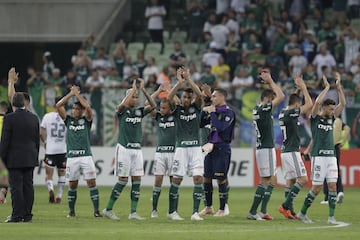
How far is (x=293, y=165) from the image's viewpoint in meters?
26.5

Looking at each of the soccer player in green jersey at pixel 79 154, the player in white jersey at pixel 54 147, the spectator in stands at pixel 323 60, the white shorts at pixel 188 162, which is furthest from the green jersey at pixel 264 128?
the spectator in stands at pixel 323 60

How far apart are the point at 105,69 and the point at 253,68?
16.5 ft

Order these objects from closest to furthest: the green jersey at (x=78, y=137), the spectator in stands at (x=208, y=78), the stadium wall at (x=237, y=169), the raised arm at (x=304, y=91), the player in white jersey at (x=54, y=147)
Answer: the raised arm at (x=304, y=91) → the green jersey at (x=78, y=137) → the player in white jersey at (x=54, y=147) → the stadium wall at (x=237, y=169) → the spectator in stands at (x=208, y=78)

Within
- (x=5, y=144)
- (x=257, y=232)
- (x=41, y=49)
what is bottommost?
(x=257, y=232)

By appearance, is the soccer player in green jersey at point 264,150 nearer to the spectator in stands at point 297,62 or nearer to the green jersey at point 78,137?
the green jersey at point 78,137

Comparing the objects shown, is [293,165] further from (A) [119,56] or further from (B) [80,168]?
(A) [119,56]

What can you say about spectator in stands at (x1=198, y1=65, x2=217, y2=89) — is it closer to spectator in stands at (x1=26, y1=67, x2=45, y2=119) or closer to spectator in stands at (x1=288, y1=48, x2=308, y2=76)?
spectator in stands at (x1=288, y1=48, x2=308, y2=76)

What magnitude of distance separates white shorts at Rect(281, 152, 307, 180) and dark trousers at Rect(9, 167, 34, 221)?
5.48 meters

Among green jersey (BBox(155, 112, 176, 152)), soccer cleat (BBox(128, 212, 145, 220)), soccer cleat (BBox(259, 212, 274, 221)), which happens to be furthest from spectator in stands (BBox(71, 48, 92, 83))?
soccer cleat (BBox(259, 212, 274, 221))

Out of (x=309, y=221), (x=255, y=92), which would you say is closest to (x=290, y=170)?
(x=309, y=221)

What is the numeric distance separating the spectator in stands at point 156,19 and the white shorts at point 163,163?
20519 millimetres

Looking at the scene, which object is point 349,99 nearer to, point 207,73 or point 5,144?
point 207,73

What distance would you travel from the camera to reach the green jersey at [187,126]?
25.7 metres

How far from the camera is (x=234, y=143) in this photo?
128 ft
